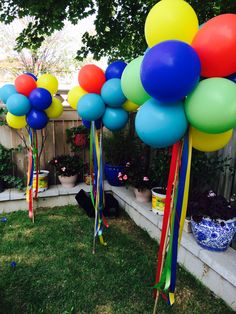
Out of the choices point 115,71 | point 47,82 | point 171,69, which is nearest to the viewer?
point 171,69

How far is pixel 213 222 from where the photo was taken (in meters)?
2.15

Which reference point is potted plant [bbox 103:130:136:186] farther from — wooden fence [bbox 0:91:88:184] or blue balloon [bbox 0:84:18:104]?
blue balloon [bbox 0:84:18:104]

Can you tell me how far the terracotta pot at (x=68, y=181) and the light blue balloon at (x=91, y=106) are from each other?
1960 millimetres

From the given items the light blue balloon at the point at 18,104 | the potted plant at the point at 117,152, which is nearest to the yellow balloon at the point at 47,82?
the light blue balloon at the point at 18,104

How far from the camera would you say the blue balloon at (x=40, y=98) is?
109 inches

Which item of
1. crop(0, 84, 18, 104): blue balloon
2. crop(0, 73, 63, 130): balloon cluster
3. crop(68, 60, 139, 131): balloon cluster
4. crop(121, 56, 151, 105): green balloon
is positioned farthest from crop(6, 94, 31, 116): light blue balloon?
crop(121, 56, 151, 105): green balloon

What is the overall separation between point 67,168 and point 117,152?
87cm

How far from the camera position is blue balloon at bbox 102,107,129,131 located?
2.29 m

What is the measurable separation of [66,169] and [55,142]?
0.55m

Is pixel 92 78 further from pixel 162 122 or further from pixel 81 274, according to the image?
pixel 81 274

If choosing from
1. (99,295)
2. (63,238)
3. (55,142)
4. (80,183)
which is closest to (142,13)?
(55,142)

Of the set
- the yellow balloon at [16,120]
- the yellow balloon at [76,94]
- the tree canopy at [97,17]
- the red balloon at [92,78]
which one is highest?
the tree canopy at [97,17]

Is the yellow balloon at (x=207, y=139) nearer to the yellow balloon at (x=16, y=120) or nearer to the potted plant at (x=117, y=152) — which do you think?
the yellow balloon at (x=16, y=120)

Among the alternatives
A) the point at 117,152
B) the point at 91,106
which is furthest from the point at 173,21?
the point at 117,152
